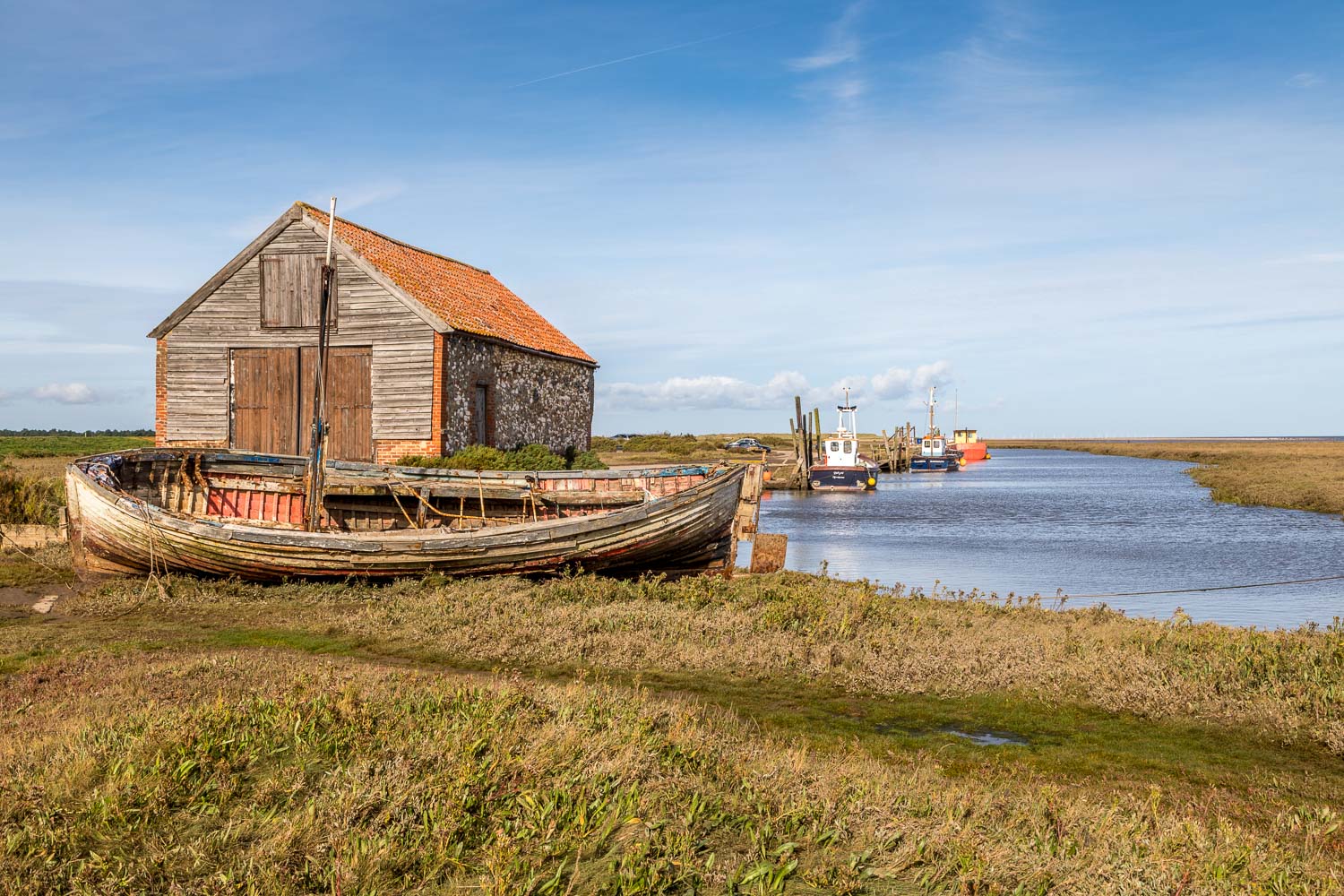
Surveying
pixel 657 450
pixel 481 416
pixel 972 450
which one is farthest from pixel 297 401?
pixel 972 450

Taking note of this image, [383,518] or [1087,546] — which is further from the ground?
[383,518]

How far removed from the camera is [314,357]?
2370cm

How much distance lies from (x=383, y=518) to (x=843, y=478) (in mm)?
39994

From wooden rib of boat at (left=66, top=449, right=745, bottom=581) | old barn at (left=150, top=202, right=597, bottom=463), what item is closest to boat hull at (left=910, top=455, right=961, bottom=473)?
old barn at (left=150, top=202, right=597, bottom=463)

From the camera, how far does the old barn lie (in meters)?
23.0

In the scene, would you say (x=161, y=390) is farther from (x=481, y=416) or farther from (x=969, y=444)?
(x=969, y=444)

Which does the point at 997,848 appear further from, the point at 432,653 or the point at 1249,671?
the point at 432,653

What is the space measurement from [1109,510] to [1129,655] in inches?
1302

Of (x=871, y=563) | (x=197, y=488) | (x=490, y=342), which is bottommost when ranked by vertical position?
(x=871, y=563)

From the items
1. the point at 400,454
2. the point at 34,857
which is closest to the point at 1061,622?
the point at 34,857

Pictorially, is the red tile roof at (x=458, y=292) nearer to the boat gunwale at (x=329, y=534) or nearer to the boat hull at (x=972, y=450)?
the boat gunwale at (x=329, y=534)

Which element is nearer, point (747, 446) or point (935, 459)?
point (935, 459)

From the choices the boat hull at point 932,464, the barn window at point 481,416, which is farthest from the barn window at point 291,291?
the boat hull at point 932,464

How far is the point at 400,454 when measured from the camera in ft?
75.6
